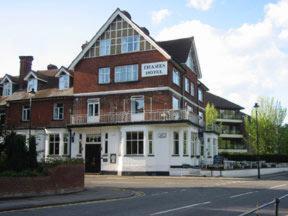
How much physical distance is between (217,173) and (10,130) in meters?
22.2

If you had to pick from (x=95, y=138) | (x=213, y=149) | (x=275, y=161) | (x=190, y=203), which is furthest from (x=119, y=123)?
(x=275, y=161)

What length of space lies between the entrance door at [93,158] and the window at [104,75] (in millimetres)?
6390

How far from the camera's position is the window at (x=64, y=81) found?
48469 mm

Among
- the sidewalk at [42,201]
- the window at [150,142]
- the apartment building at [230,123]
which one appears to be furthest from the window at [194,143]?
the apartment building at [230,123]

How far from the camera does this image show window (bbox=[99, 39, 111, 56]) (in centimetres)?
4531

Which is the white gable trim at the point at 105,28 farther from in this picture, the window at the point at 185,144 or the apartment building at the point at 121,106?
the window at the point at 185,144

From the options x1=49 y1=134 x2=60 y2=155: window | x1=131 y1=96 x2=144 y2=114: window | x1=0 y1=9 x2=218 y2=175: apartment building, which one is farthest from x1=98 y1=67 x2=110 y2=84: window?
x1=49 y1=134 x2=60 y2=155: window

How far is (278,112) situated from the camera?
77500 millimetres

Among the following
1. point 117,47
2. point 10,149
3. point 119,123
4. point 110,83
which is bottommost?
point 10,149

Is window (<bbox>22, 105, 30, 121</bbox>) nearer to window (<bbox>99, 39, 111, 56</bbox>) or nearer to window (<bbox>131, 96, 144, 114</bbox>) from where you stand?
window (<bbox>99, 39, 111, 56</bbox>)

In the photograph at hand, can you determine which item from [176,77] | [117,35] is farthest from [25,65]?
[176,77]

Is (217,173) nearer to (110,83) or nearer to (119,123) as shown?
(119,123)

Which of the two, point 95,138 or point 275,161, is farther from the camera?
point 275,161

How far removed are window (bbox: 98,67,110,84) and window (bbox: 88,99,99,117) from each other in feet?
6.67
